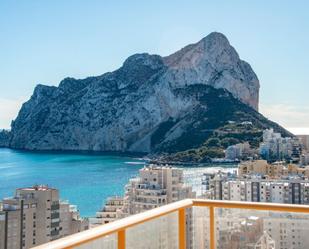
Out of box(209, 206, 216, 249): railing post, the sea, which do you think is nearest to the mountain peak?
the sea

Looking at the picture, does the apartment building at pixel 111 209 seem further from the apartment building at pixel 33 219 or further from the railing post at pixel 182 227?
the railing post at pixel 182 227

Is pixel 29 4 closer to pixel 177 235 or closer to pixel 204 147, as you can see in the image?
pixel 177 235

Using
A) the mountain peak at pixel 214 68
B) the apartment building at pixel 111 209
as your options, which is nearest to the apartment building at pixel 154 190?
the apartment building at pixel 111 209

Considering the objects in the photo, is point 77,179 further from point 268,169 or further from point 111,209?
point 111,209

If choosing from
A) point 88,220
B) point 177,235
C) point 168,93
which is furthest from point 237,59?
point 177,235

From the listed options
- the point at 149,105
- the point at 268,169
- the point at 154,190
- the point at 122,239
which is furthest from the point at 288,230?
the point at 149,105

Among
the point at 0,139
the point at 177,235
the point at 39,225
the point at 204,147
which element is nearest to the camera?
the point at 177,235
